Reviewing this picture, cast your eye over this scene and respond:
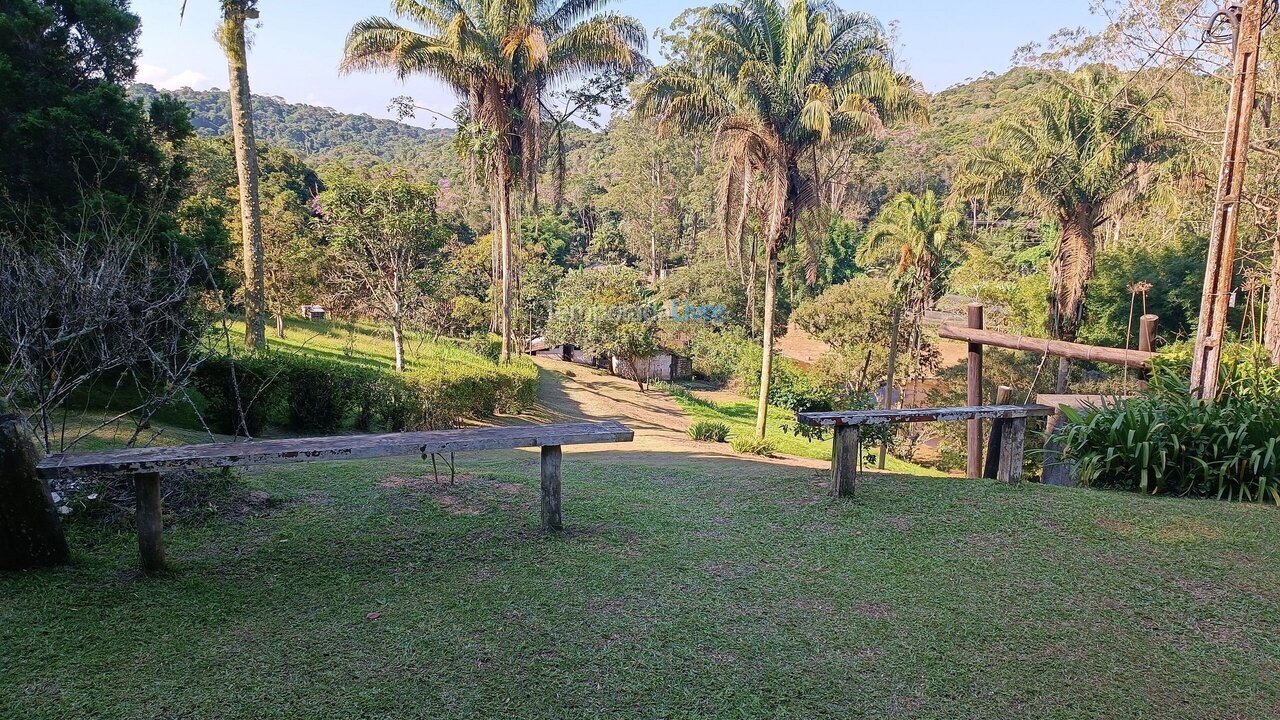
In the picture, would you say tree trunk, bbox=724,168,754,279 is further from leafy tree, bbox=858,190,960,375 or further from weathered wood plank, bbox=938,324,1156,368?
leafy tree, bbox=858,190,960,375

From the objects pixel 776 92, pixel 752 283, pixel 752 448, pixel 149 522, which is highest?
pixel 776 92

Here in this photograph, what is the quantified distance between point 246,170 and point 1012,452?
12429 millimetres

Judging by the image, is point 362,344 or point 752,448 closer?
point 752,448

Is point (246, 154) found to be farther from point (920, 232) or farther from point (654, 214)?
point (654, 214)

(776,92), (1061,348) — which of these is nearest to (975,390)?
(1061,348)

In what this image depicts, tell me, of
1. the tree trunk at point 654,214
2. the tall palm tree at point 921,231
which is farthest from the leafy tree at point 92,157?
the tree trunk at point 654,214

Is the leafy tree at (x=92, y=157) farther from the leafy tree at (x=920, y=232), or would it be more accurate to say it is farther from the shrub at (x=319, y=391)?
the leafy tree at (x=920, y=232)

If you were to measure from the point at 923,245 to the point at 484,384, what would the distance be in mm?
19984

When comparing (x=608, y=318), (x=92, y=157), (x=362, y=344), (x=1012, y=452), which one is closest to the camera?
(x=1012, y=452)

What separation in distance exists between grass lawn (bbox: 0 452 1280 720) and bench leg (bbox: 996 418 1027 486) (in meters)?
0.88

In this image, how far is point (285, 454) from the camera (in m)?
3.95

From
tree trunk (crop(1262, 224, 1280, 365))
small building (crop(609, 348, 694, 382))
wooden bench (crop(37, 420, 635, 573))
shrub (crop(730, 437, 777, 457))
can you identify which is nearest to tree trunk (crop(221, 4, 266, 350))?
shrub (crop(730, 437, 777, 457))

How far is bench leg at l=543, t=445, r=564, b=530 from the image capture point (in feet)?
15.5

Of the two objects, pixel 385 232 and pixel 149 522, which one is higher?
pixel 385 232
